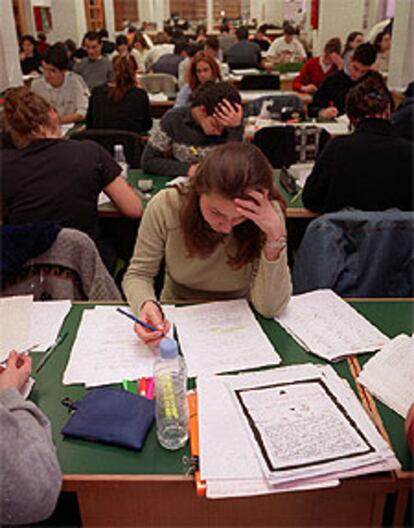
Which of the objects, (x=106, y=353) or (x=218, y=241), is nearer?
(x=106, y=353)

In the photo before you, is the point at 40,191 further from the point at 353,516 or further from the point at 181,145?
the point at 353,516

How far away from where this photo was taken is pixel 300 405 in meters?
1.12

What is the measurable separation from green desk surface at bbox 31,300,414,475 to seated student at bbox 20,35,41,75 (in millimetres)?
6238

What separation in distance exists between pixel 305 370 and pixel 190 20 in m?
12.7

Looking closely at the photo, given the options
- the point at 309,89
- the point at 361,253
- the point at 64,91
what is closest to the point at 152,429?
the point at 361,253

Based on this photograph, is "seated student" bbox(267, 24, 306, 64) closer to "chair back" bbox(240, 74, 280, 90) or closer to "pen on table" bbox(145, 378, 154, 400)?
"chair back" bbox(240, 74, 280, 90)

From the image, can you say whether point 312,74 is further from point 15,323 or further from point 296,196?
point 15,323

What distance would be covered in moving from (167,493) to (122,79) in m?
3.42

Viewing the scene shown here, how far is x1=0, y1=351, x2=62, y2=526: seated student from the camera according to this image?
889mm

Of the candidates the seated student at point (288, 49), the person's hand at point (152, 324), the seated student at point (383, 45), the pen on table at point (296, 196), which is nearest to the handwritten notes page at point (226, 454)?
the person's hand at point (152, 324)

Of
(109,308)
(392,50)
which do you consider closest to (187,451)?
(109,308)

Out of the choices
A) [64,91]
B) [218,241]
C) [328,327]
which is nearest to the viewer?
[328,327]

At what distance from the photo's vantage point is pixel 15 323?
148cm

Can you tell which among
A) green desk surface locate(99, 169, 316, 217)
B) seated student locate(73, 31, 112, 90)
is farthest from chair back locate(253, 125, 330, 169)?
seated student locate(73, 31, 112, 90)
